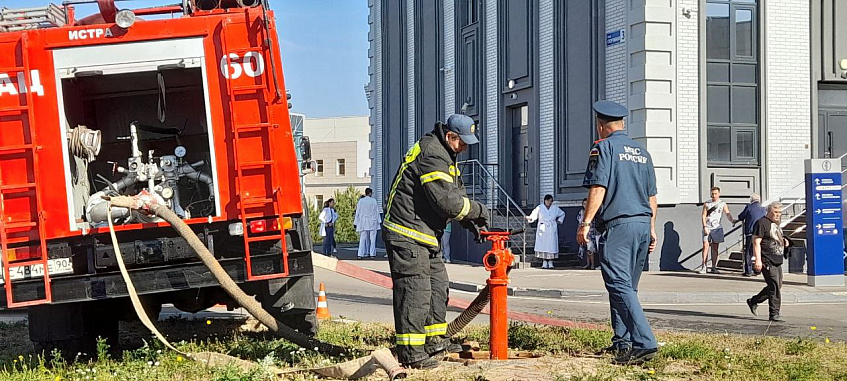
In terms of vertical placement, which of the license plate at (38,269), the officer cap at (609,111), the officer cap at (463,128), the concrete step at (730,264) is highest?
the officer cap at (609,111)

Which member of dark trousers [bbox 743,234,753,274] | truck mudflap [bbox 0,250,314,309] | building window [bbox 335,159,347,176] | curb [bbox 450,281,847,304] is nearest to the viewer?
truck mudflap [bbox 0,250,314,309]

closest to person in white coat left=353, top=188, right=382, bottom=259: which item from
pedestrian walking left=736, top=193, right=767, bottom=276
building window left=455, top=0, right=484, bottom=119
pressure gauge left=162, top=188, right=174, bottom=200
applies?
building window left=455, top=0, right=484, bottom=119

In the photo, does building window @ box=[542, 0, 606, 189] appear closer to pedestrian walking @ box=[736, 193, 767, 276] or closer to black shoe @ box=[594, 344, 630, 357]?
pedestrian walking @ box=[736, 193, 767, 276]

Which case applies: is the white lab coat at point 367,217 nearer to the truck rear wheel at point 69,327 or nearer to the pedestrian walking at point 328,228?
the pedestrian walking at point 328,228

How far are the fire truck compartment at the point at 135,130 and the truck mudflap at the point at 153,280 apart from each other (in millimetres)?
451

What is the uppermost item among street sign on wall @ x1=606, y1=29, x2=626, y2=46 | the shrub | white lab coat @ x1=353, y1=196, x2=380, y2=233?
street sign on wall @ x1=606, y1=29, x2=626, y2=46

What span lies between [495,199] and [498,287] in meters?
17.3

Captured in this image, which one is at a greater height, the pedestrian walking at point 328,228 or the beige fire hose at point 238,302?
the beige fire hose at point 238,302

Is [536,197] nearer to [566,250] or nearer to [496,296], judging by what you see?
[566,250]

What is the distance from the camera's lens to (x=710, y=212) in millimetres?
19422

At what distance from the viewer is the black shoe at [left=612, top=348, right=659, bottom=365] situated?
7559 millimetres

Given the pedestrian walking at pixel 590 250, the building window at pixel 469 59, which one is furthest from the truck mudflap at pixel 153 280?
the building window at pixel 469 59

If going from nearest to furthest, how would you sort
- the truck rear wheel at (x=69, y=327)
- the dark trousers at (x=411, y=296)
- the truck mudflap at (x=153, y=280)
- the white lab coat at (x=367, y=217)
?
the dark trousers at (x=411, y=296)
the truck mudflap at (x=153, y=280)
the truck rear wheel at (x=69, y=327)
the white lab coat at (x=367, y=217)

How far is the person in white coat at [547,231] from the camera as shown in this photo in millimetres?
21438
